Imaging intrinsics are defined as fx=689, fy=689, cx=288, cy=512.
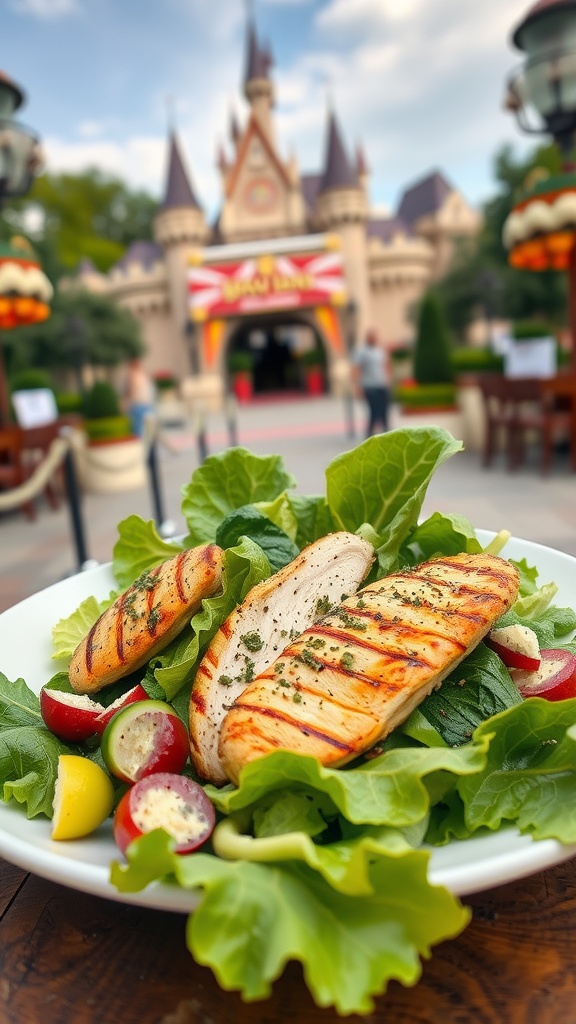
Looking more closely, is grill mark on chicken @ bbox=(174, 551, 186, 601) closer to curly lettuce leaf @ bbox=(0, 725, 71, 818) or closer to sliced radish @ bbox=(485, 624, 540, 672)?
curly lettuce leaf @ bbox=(0, 725, 71, 818)

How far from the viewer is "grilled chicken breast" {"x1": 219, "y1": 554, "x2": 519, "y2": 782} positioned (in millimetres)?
1074

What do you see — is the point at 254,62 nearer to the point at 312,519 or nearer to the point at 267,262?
the point at 267,262

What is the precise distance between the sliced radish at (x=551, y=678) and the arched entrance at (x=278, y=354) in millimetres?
35296

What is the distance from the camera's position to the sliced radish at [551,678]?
129cm

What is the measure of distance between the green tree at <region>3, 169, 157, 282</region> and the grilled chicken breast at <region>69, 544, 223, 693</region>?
151 ft

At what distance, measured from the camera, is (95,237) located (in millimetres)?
52344

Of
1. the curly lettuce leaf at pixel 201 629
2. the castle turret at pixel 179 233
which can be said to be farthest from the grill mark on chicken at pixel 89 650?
the castle turret at pixel 179 233

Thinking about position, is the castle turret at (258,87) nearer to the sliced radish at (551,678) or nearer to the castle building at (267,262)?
the castle building at (267,262)

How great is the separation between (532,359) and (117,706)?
10802mm

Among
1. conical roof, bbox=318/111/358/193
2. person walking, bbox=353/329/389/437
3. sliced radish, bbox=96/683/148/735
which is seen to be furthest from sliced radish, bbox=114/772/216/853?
conical roof, bbox=318/111/358/193

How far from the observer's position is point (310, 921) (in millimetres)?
819

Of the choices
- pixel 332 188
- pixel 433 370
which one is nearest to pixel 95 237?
pixel 332 188

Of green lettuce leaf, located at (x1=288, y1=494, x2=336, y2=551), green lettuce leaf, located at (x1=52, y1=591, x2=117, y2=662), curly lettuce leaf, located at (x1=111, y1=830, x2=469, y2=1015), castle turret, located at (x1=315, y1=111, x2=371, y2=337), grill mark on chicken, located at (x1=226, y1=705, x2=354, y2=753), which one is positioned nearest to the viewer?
curly lettuce leaf, located at (x1=111, y1=830, x2=469, y2=1015)

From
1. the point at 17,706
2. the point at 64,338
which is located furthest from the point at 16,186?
the point at 64,338
